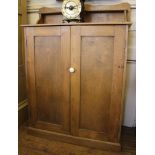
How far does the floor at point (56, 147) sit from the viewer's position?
166 cm

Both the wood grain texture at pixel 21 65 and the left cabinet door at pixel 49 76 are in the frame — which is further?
the wood grain texture at pixel 21 65

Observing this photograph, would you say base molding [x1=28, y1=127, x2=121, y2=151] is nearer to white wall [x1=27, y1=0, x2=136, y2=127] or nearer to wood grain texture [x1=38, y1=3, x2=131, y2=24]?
white wall [x1=27, y1=0, x2=136, y2=127]

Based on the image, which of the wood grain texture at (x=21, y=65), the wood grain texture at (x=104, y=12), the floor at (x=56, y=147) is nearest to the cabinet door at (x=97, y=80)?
the floor at (x=56, y=147)

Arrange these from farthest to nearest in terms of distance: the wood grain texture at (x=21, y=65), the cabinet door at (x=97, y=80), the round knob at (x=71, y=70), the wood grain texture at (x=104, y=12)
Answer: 1. the wood grain texture at (x=21, y=65)
2. the wood grain texture at (x=104, y=12)
3. the round knob at (x=71, y=70)
4. the cabinet door at (x=97, y=80)

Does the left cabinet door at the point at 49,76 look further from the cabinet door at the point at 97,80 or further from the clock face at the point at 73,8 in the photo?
the clock face at the point at 73,8

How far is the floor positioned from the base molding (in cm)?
3

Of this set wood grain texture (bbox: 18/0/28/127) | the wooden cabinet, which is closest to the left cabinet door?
the wooden cabinet

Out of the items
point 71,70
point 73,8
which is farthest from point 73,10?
point 71,70

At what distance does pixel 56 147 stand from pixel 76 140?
196 millimetres

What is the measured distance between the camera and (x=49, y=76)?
1.73 metres

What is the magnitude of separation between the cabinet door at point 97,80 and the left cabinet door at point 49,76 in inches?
2.9

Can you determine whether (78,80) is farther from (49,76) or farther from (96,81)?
(49,76)
